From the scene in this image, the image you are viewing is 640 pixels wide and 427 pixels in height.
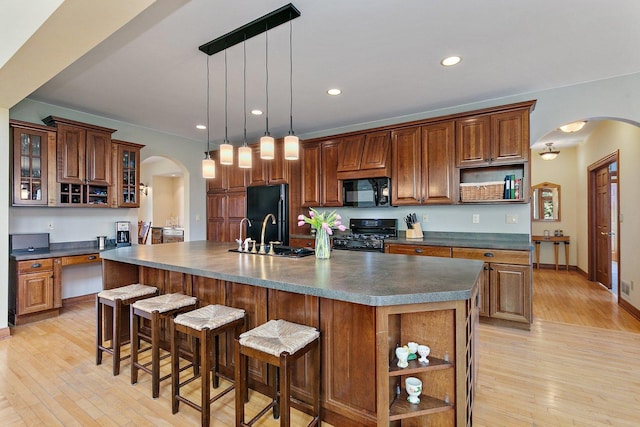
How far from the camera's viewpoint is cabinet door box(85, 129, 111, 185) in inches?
154

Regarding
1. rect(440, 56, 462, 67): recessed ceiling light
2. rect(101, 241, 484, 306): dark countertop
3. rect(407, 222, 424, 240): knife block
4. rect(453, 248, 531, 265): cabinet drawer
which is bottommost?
rect(453, 248, 531, 265): cabinet drawer

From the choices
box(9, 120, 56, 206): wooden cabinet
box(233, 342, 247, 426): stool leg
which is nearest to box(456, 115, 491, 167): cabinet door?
box(233, 342, 247, 426): stool leg

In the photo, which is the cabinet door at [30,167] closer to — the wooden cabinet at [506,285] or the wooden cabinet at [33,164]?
the wooden cabinet at [33,164]

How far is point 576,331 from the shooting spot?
3.19 metres

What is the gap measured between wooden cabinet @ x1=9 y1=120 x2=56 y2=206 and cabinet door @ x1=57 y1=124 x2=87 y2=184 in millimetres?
65

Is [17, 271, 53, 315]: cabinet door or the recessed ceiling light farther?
[17, 271, 53, 315]: cabinet door

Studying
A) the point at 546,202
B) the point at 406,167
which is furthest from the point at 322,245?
the point at 546,202

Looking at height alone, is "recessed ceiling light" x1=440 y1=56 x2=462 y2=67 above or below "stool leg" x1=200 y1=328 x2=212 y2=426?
above

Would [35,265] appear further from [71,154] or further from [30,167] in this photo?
[71,154]

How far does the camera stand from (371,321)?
64.5 inches

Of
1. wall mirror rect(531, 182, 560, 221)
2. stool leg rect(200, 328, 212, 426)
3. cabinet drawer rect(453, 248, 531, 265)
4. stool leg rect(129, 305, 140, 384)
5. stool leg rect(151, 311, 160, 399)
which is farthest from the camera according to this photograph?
wall mirror rect(531, 182, 560, 221)

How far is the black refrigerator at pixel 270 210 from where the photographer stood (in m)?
4.89

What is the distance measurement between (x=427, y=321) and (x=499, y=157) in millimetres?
2668

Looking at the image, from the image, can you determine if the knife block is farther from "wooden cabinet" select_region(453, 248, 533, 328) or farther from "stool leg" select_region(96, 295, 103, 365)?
"stool leg" select_region(96, 295, 103, 365)
